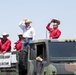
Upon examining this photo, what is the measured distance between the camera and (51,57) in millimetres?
10344

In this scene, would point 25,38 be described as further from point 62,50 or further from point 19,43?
point 62,50

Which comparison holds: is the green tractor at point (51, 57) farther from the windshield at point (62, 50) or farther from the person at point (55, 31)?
the person at point (55, 31)

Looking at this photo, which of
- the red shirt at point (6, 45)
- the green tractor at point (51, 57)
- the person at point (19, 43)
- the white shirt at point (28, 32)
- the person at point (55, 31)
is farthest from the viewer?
the person at point (19, 43)

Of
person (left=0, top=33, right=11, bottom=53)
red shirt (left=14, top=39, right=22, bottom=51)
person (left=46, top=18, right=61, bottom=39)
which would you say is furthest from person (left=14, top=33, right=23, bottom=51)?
person (left=46, top=18, right=61, bottom=39)

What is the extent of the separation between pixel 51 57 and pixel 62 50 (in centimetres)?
41

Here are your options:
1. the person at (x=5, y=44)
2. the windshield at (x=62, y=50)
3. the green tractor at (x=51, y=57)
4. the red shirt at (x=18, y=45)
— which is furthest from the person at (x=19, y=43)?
the windshield at (x=62, y=50)

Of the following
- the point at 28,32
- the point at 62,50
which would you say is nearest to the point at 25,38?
the point at 28,32

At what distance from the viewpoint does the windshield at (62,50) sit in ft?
34.2

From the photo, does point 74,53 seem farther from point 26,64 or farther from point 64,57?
point 26,64

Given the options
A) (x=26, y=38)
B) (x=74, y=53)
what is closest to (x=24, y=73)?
(x=26, y=38)

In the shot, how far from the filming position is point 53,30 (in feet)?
39.6

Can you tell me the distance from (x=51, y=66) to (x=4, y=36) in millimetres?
3863

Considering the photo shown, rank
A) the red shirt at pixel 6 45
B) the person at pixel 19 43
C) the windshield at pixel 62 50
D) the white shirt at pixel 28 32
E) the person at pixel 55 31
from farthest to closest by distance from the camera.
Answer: the person at pixel 19 43 < the red shirt at pixel 6 45 < the white shirt at pixel 28 32 < the person at pixel 55 31 < the windshield at pixel 62 50

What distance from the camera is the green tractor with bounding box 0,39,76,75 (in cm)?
1019
